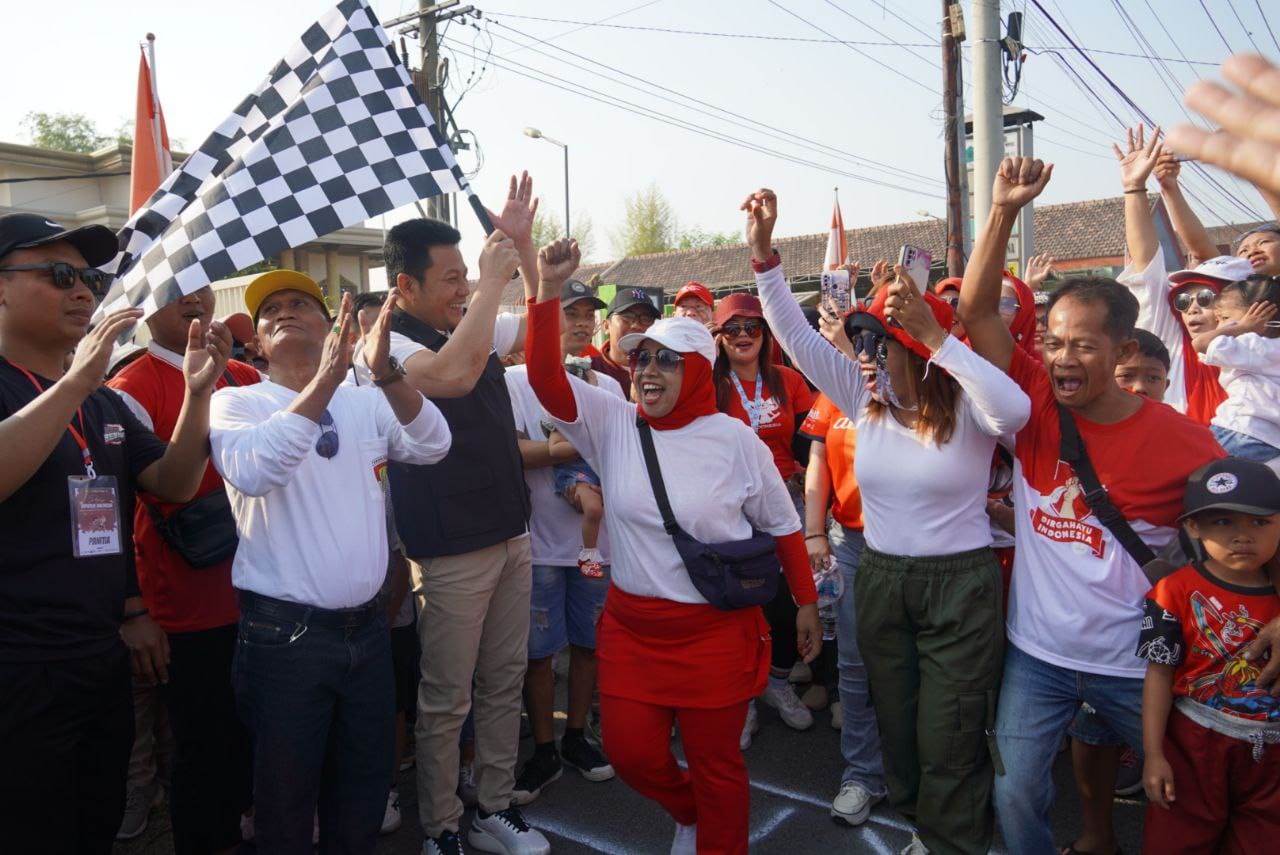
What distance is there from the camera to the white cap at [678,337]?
323 centimetres

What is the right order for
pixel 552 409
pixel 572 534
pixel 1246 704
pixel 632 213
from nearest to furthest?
pixel 1246 704 → pixel 552 409 → pixel 572 534 → pixel 632 213

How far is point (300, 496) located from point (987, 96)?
379 inches

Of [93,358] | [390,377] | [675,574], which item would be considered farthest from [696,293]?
[93,358]

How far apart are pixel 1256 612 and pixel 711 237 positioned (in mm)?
73811

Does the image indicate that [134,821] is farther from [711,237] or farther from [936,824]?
[711,237]

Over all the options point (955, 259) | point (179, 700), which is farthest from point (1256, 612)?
point (955, 259)

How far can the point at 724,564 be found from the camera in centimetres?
312

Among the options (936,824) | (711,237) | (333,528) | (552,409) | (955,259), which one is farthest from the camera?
(711,237)

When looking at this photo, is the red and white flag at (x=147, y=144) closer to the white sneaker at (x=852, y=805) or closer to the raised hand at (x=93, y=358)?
the raised hand at (x=93, y=358)

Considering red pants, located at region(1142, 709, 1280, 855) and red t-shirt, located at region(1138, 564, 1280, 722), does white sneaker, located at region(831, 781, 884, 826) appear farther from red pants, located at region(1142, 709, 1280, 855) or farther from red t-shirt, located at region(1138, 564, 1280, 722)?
red t-shirt, located at region(1138, 564, 1280, 722)

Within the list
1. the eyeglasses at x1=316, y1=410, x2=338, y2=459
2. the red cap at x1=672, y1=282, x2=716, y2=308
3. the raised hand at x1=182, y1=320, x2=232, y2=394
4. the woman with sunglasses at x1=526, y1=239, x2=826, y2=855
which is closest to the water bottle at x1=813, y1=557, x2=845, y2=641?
the woman with sunglasses at x1=526, y1=239, x2=826, y2=855

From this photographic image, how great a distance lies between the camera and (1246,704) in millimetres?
2584

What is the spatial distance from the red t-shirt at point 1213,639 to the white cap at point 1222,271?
2.06 m

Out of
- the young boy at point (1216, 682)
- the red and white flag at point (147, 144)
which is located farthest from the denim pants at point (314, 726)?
the red and white flag at point (147, 144)
